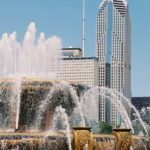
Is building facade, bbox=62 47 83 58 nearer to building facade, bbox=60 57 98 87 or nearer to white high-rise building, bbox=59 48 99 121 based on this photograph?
white high-rise building, bbox=59 48 99 121

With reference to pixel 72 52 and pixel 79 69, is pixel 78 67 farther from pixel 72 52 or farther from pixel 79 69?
pixel 72 52

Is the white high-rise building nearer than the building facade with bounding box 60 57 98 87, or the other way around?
the building facade with bounding box 60 57 98 87

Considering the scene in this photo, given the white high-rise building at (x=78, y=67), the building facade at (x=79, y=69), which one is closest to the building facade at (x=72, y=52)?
the white high-rise building at (x=78, y=67)

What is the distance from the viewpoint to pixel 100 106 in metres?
182

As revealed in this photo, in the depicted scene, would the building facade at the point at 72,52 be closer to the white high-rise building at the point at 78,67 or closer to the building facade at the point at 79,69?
the white high-rise building at the point at 78,67

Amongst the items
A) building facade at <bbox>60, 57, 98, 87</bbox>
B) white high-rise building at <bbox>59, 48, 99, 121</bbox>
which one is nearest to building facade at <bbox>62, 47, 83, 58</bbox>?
Result: white high-rise building at <bbox>59, 48, 99, 121</bbox>

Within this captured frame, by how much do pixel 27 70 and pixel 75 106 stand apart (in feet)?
39.1

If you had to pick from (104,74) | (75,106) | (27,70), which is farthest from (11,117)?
(104,74)

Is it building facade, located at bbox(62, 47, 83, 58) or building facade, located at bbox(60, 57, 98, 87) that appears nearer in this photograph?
building facade, located at bbox(60, 57, 98, 87)

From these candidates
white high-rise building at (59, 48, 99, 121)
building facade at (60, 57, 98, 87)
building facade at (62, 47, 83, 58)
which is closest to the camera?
building facade at (60, 57, 98, 87)

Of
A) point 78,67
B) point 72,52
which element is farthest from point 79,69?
point 72,52

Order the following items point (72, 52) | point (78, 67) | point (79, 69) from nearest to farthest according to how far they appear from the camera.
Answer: point (79, 69)
point (78, 67)
point (72, 52)

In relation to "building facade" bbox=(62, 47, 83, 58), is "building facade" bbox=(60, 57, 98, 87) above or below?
below

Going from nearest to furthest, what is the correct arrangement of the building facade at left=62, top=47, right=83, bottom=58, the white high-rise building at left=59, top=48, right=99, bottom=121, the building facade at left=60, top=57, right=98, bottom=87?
1. the building facade at left=60, top=57, right=98, bottom=87
2. the white high-rise building at left=59, top=48, right=99, bottom=121
3. the building facade at left=62, top=47, right=83, bottom=58
